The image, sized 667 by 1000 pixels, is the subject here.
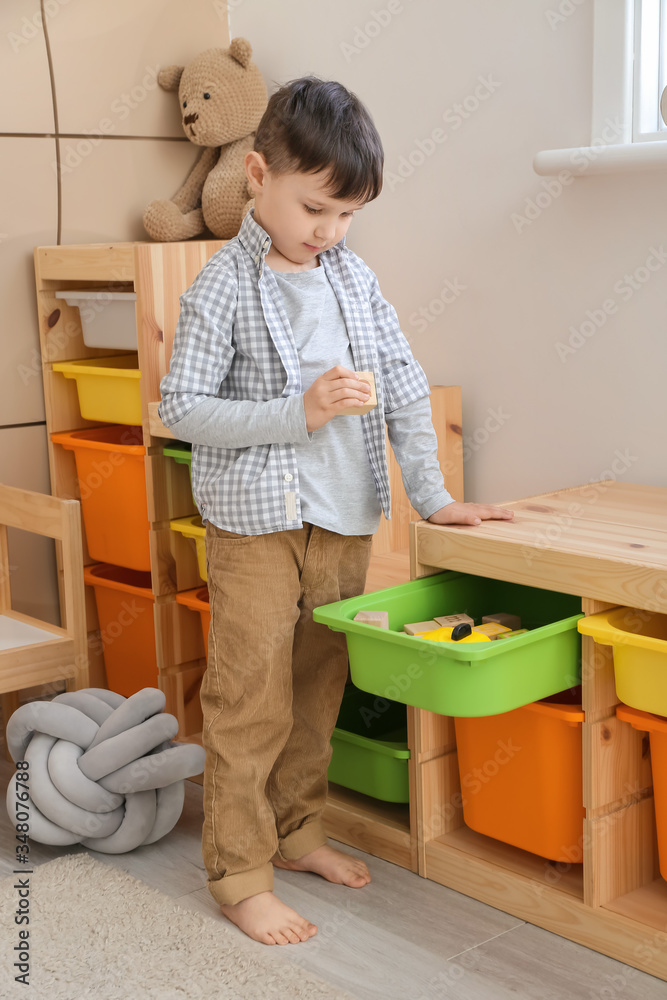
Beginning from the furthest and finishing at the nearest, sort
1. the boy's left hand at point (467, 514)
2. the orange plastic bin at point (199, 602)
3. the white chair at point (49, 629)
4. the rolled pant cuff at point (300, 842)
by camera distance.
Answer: the orange plastic bin at point (199, 602)
the white chair at point (49, 629)
the rolled pant cuff at point (300, 842)
the boy's left hand at point (467, 514)

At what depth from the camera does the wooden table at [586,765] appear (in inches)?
47.6

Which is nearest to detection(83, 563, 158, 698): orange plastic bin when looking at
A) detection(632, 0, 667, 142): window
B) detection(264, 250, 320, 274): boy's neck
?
detection(264, 250, 320, 274): boy's neck

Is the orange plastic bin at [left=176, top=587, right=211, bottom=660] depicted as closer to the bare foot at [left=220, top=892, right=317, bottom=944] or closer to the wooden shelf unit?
the wooden shelf unit

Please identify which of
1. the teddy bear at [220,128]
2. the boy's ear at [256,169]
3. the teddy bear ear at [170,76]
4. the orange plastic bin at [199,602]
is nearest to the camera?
the boy's ear at [256,169]

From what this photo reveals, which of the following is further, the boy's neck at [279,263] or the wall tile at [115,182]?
the wall tile at [115,182]

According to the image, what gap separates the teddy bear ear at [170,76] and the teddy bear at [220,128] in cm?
3

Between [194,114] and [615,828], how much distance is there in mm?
1488

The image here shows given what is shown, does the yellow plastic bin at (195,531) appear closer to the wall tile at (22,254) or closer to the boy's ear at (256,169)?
the wall tile at (22,254)

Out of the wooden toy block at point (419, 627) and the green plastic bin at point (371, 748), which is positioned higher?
the wooden toy block at point (419, 627)

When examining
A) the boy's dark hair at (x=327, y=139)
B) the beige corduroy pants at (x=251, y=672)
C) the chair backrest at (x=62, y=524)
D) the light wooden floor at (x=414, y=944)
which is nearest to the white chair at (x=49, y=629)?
the chair backrest at (x=62, y=524)

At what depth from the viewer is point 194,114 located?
2004mm

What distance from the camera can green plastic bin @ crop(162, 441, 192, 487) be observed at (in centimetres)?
179

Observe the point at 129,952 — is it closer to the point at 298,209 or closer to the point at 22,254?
the point at 298,209

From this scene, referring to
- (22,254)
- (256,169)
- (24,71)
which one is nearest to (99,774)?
(256,169)
